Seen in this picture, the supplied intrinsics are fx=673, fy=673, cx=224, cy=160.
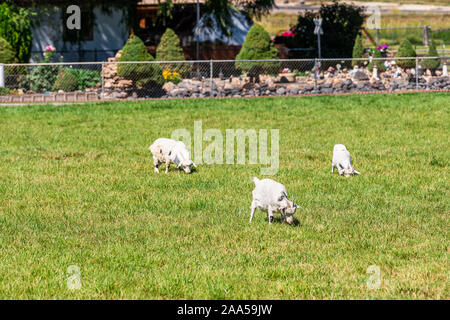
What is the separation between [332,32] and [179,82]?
46.5 ft

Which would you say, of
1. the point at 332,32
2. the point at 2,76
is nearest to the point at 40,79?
the point at 2,76

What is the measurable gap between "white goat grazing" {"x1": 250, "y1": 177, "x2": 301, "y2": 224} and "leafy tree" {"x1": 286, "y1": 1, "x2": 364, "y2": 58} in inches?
1149

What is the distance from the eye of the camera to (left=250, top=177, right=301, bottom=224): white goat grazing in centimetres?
834

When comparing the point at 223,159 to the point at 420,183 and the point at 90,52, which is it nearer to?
the point at 420,183

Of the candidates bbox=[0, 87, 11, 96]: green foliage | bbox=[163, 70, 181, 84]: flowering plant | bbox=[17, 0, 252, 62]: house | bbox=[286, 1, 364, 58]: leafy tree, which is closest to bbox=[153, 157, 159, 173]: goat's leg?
bbox=[163, 70, 181, 84]: flowering plant

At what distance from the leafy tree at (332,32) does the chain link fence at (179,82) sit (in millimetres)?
10173

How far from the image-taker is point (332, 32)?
37.6m

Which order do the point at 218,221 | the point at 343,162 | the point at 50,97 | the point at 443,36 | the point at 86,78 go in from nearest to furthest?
the point at 218,221
the point at 343,162
the point at 50,97
the point at 86,78
the point at 443,36

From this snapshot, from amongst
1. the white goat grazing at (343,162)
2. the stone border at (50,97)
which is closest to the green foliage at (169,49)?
the stone border at (50,97)

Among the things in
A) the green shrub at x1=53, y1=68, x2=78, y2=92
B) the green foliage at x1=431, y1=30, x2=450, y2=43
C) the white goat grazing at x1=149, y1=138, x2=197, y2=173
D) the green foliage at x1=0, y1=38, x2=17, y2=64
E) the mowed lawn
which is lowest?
the mowed lawn

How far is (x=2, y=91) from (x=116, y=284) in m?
20.8

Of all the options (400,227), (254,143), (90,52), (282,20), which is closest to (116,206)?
(400,227)

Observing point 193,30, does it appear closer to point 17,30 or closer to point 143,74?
point 17,30

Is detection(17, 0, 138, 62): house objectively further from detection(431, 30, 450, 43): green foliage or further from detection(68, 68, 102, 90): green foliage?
detection(431, 30, 450, 43): green foliage
